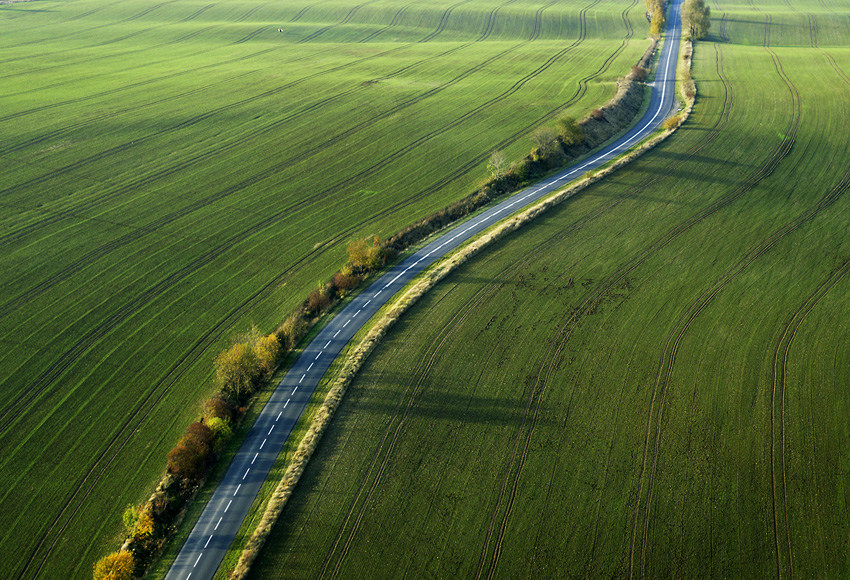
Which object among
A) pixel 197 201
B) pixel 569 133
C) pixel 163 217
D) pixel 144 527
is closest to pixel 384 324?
pixel 144 527

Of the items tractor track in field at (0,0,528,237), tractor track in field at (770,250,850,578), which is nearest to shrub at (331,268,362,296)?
tractor track in field at (0,0,528,237)

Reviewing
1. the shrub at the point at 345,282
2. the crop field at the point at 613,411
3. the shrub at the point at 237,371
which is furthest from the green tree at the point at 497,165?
the shrub at the point at 237,371

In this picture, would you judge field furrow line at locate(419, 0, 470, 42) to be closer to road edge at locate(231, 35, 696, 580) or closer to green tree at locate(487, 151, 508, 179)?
road edge at locate(231, 35, 696, 580)

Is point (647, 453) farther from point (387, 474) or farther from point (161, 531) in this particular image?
point (161, 531)

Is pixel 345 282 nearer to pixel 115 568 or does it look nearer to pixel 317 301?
pixel 317 301

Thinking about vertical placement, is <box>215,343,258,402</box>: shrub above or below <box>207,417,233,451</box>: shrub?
above

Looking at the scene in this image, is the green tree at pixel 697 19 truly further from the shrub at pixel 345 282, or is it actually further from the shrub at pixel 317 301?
the shrub at pixel 317 301
